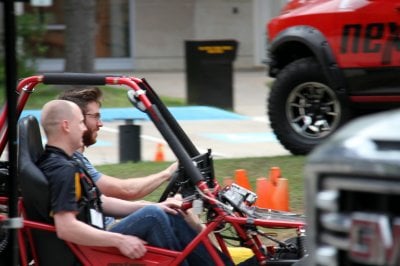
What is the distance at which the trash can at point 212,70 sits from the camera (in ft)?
48.8

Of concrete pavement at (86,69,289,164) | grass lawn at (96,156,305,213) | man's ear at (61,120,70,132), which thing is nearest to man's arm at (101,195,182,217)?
man's ear at (61,120,70,132)

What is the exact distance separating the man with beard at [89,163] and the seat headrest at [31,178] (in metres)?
0.31

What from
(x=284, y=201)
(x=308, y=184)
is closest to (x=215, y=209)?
(x=308, y=184)

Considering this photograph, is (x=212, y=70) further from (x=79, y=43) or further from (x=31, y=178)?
(x=31, y=178)

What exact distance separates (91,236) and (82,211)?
0.21m

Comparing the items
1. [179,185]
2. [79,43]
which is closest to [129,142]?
[179,185]

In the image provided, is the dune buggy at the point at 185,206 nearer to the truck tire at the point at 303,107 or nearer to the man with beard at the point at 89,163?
the man with beard at the point at 89,163

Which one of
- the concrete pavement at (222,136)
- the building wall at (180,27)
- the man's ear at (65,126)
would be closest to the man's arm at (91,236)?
the man's ear at (65,126)

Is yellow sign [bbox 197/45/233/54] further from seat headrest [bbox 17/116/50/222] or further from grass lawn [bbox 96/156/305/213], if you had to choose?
seat headrest [bbox 17/116/50/222]

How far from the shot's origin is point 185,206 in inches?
186

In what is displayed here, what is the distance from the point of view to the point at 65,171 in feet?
15.1

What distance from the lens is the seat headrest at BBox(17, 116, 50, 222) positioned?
181 inches

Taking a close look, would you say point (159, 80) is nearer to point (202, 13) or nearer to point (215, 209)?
point (202, 13)

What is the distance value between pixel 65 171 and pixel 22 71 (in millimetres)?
11304
